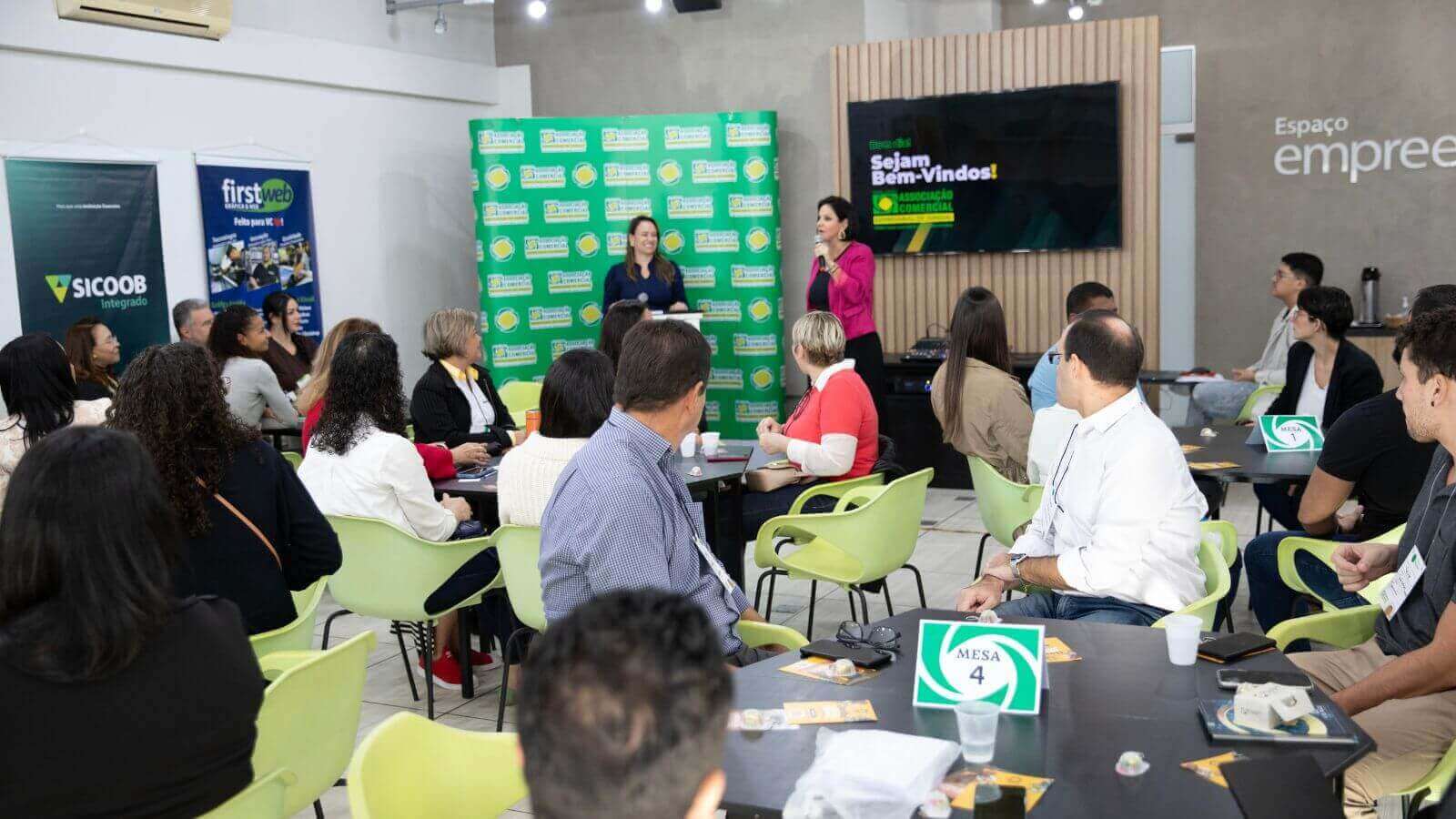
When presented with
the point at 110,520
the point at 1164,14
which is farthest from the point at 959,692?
the point at 1164,14

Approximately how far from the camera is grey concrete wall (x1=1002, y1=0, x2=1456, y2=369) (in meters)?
8.71

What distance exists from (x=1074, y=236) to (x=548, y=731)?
793cm

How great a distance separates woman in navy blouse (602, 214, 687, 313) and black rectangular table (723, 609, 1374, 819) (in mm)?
6513

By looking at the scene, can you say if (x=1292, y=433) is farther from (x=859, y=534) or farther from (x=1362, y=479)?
(x=859, y=534)

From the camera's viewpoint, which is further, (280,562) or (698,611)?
(280,562)

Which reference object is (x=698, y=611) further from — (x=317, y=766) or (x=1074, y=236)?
(x=1074, y=236)

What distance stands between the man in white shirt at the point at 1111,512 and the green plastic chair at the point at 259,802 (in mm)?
1656

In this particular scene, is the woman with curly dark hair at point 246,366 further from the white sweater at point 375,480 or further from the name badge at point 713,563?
the name badge at point 713,563

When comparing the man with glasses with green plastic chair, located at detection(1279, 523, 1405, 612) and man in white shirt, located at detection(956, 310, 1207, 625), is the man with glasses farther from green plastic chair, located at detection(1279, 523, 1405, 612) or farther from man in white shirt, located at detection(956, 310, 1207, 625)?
man in white shirt, located at detection(956, 310, 1207, 625)

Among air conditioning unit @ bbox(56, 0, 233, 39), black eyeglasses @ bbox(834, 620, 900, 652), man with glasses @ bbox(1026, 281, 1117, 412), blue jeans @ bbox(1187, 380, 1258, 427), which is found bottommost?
blue jeans @ bbox(1187, 380, 1258, 427)

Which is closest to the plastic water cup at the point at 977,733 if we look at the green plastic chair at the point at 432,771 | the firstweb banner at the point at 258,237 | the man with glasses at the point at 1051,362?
the green plastic chair at the point at 432,771

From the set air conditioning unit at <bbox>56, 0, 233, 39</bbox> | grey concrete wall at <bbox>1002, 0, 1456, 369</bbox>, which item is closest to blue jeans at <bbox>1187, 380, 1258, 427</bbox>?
grey concrete wall at <bbox>1002, 0, 1456, 369</bbox>

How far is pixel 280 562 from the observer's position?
10.8 ft

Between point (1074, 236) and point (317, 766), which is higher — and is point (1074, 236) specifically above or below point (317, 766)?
above
